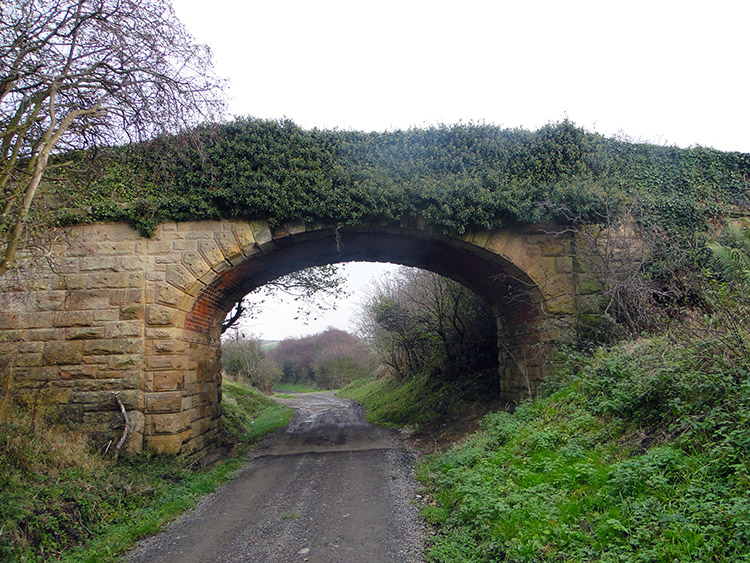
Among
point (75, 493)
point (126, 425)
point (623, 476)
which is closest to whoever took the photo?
point (623, 476)

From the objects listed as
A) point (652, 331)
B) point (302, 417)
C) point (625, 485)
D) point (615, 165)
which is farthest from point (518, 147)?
→ point (302, 417)

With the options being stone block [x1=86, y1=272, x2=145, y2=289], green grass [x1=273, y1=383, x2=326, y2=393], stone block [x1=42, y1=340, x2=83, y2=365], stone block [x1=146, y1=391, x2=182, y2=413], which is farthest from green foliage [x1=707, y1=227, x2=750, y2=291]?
green grass [x1=273, y1=383, x2=326, y2=393]

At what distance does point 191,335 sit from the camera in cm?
852

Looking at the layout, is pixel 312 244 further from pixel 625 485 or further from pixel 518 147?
pixel 625 485

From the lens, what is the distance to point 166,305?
7953 millimetres

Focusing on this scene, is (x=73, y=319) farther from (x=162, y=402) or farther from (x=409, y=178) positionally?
(x=409, y=178)

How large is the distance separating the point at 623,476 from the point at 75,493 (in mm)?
5687

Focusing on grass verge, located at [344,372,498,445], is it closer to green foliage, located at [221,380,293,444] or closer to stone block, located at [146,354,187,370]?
green foliage, located at [221,380,293,444]

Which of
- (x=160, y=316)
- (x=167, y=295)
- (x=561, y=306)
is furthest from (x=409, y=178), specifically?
(x=160, y=316)

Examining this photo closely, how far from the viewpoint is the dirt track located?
464 centimetres

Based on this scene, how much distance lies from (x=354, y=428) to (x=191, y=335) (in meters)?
6.10

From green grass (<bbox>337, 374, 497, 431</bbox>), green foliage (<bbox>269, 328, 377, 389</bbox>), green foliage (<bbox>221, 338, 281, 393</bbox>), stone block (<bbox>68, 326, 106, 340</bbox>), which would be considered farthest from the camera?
green foliage (<bbox>269, 328, 377, 389</bbox>)

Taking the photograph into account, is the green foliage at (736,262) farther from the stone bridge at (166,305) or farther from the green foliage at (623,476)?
the stone bridge at (166,305)

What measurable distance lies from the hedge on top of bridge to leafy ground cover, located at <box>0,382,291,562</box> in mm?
3460
